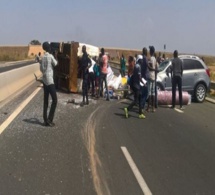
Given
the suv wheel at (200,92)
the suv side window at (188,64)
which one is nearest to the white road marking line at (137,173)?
the suv wheel at (200,92)

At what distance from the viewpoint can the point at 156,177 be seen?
6.75 m

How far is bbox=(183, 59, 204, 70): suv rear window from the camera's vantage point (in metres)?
18.1

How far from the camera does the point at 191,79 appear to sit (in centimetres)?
1794

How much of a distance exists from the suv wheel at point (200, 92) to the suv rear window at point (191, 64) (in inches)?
30.9

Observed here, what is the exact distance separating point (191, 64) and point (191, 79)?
0.68m

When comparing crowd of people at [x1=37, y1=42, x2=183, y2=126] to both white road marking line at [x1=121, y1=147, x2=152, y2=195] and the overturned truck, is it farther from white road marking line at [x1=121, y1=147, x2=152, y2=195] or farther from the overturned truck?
white road marking line at [x1=121, y1=147, x2=152, y2=195]

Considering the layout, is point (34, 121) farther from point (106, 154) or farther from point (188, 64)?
point (188, 64)

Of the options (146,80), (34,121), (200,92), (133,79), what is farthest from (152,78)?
(34,121)

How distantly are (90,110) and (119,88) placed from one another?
16.9ft

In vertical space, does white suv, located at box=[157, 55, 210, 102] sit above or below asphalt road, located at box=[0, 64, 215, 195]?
above

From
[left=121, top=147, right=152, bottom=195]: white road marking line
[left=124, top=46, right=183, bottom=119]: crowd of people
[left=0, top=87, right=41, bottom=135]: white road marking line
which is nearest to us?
[left=121, top=147, right=152, bottom=195]: white road marking line

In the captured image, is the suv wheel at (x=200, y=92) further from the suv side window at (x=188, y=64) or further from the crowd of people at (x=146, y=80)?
the crowd of people at (x=146, y=80)

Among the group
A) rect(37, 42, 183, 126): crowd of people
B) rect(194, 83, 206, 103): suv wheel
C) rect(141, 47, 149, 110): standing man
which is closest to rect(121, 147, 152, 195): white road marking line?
rect(37, 42, 183, 126): crowd of people

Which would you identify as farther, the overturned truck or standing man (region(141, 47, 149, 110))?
the overturned truck
